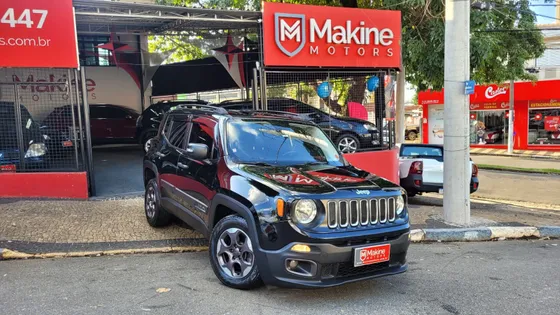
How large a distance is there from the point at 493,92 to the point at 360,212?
2754cm

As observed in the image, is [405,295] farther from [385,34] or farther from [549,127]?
[549,127]

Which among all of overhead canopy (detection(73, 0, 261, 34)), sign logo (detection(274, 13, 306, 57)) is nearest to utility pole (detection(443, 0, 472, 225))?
sign logo (detection(274, 13, 306, 57))

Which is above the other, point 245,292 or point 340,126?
point 340,126

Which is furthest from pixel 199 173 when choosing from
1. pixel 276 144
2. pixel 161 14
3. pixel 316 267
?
pixel 161 14

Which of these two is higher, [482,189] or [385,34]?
[385,34]

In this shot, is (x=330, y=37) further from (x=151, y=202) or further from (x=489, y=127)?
(x=489, y=127)

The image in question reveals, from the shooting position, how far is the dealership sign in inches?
380

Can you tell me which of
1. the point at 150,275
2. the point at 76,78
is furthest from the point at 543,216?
the point at 76,78

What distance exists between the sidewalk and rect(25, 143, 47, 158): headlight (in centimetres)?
108

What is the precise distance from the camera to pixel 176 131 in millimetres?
6199

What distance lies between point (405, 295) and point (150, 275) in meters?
2.85

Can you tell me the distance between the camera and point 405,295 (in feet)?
14.4

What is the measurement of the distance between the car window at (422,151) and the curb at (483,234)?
13.8 ft

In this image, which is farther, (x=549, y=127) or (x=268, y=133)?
Answer: (x=549, y=127)
